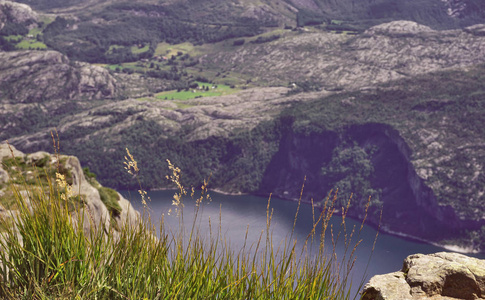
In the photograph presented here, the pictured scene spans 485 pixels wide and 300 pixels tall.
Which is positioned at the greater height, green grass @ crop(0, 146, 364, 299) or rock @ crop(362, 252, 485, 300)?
rock @ crop(362, 252, 485, 300)

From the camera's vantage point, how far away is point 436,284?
920 cm

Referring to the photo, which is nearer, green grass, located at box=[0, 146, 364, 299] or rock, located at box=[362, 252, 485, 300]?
rock, located at box=[362, 252, 485, 300]

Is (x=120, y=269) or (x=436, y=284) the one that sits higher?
(x=436, y=284)

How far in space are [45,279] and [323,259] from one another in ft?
15.1

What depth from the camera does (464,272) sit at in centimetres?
926

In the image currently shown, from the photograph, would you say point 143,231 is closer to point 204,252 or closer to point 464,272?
point 204,252

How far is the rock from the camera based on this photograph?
9.12m

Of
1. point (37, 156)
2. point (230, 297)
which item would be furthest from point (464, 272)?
point (37, 156)

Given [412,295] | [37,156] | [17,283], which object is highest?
[412,295]

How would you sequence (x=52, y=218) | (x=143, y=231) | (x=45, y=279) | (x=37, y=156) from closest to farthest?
(x=45, y=279), (x=52, y=218), (x=143, y=231), (x=37, y=156)

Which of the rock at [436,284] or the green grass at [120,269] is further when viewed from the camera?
the green grass at [120,269]

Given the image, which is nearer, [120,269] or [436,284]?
[436,284]

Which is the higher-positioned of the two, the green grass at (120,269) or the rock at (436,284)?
the rock at (436,284)

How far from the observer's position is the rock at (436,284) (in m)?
9.12
